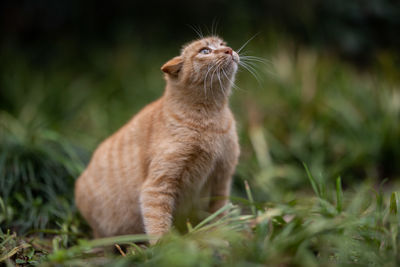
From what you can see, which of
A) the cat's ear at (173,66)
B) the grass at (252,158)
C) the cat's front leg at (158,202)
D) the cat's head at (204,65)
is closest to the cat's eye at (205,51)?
the cat's head at (204,65)

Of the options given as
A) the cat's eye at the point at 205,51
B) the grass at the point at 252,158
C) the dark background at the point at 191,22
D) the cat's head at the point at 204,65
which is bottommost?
the grass at the point at 252,158

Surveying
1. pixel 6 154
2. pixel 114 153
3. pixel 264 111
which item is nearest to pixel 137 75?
pixel 264 111

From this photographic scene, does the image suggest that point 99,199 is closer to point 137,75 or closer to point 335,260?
point 335,260

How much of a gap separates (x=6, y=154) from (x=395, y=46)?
612 cm

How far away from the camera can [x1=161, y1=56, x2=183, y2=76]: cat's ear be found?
256 centimetres

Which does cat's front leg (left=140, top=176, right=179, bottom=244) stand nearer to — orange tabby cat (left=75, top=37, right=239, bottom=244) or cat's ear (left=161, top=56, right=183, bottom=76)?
orange tabby cat (left=75, top=37, right=239, bottom=244)

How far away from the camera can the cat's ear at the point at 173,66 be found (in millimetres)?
2558

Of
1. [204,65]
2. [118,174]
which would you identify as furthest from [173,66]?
[118,174]

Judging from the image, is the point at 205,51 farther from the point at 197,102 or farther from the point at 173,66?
the point at 197,102

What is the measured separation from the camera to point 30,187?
11.2 ft

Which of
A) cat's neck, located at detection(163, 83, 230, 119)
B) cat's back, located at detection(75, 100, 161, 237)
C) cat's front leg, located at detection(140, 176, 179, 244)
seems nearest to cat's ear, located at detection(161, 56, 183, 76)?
cat's neck, located at detection(163, 83, 230, 119)

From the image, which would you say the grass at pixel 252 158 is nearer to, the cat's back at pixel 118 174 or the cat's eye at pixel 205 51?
the cat's back at pixel 118 174

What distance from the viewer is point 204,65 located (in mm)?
2504

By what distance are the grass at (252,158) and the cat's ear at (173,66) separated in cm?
104
